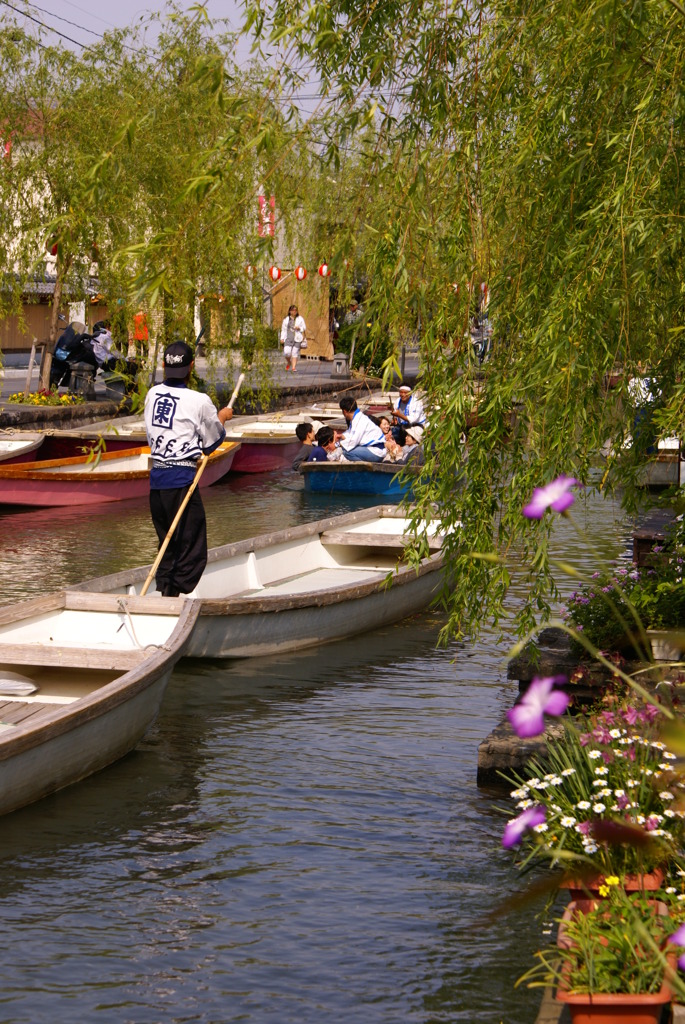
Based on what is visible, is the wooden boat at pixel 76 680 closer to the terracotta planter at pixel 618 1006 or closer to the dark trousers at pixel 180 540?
the dark trousers at pixel 180 540

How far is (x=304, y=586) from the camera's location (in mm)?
12578

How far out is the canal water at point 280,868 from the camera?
5426mm

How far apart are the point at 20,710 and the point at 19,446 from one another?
12402 millimetres

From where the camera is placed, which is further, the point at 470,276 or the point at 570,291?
the point at 470,276

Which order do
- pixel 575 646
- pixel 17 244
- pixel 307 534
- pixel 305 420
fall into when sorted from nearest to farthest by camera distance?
pixel 575 646 → pixel 307 534 → pixel 17 244 → pixel 305 420

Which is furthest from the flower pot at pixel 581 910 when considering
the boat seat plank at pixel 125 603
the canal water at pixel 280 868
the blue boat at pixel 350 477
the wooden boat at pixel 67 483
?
the blue boat at pixel 350 477

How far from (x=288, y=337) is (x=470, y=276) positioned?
30820mm

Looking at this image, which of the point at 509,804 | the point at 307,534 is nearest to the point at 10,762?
the point at 509,804

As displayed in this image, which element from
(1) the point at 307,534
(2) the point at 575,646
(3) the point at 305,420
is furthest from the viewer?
(3) the point at 305,420

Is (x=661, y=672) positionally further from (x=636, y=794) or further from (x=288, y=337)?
(x=288, y=337)

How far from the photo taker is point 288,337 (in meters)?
37.4

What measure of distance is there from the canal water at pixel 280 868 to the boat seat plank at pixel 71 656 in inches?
23.2

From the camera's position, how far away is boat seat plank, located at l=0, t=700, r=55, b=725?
7.55 meters

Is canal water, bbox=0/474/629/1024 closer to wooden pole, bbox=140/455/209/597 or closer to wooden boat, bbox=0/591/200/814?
wooden boat, bbox=0/591/200/814
